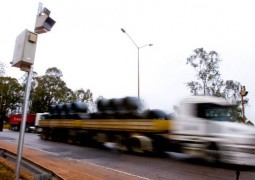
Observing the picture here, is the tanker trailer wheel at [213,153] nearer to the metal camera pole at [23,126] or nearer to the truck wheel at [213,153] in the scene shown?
the truck wheel at [213,153]

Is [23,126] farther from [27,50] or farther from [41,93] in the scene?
[41,93]

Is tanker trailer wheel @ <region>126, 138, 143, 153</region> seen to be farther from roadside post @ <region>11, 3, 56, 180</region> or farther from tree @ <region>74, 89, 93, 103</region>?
tree @ <region>74, 89, 93, 103</region>

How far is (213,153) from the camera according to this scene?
10156mm

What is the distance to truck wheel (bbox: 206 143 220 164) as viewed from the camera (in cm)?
999

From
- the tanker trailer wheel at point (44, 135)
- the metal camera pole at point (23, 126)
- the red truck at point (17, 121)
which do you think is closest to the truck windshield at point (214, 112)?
the metal camera pole at point (23, 126)

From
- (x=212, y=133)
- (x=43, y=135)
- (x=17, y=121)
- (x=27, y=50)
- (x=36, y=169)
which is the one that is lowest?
(x=36, y=169)

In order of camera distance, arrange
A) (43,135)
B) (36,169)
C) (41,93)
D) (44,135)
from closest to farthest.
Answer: (36,169), (44,135), (43,135), (41,93)

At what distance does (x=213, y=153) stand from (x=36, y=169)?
6240 mm

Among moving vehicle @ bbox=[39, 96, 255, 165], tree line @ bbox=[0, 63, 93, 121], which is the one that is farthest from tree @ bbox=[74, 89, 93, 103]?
moving vehicle @ bbox=[39, 96, 255, 165]

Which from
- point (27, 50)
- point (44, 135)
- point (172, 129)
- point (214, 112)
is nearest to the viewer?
point (27, 50)

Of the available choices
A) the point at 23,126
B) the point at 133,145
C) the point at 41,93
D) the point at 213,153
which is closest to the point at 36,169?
the point at 23,126

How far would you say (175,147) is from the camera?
12266 millimetres

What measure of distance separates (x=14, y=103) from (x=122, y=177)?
83.7 m

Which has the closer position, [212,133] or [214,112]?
[212,133]
